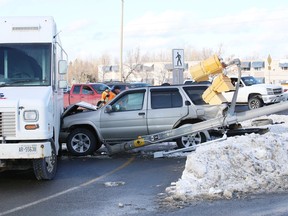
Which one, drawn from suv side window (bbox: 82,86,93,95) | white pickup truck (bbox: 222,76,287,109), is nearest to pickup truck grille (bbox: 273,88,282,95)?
white pickup truck (bbox: 222,76,287,109)

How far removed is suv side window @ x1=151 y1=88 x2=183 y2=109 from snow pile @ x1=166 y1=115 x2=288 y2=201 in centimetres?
330

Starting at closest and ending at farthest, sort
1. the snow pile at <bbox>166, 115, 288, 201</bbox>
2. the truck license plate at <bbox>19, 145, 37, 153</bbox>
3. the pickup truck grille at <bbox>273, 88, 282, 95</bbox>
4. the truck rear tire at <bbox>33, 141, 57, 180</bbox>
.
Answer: the snow pile at <bbox>166, 115, 288, 201</bbox> → the truck license plate at <bbox>19, 145, 37, 153</bbox> → the truck rear tire at <bbox>33, 141, 57, 180</bbox> → the pickup truck grille at <bbox>273, 88, 282, 95</bbox>

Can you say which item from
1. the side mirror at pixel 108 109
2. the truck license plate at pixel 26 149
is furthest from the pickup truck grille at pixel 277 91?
the truck license plate at pixel 26 149

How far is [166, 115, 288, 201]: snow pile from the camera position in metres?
8.45

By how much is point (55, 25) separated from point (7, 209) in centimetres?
468

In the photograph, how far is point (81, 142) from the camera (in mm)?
13953

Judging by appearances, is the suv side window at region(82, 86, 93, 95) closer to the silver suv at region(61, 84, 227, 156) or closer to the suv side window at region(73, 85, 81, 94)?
the suv side window at region(73, 85, 81, 94)

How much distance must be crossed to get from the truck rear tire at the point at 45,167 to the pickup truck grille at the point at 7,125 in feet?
2.78

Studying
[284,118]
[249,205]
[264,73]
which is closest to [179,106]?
[249,205]

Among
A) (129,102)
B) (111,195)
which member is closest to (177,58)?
(129,102)

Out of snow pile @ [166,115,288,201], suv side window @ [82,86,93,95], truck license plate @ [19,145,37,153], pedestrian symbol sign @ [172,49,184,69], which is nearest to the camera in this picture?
snow pile @ [166,115,288,201]

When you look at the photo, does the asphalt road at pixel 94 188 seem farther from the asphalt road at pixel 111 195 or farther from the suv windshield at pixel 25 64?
the suv windshield at pixel 25 64

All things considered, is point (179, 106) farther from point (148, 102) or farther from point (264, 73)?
point (264, 73)

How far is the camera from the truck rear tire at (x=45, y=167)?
9688 millimetres
